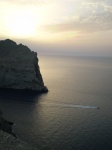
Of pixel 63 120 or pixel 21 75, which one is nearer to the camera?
pixel 63 120

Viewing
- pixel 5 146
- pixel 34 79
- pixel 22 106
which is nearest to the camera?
pixel 5 146

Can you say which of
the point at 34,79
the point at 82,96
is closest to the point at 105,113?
the point at 82,96

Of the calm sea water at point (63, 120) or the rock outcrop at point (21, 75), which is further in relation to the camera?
the rock outcrop at point (21, 75)

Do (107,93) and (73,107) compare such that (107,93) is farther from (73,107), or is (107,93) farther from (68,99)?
(73,107)

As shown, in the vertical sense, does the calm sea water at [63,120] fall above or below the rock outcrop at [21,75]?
below

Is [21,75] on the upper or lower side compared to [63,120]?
upper

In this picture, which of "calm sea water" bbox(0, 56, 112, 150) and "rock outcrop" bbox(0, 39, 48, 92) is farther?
"rock outcrop" bbox(0, 39, 48, 92)

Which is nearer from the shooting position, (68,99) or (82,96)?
(68,99)

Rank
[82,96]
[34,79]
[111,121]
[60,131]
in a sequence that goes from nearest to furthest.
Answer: [60,131], [111,121], [82,96], [34,79]

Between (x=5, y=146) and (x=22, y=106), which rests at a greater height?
(x=5, y=146)

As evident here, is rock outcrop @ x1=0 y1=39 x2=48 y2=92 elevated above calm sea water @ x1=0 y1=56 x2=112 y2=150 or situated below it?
above
